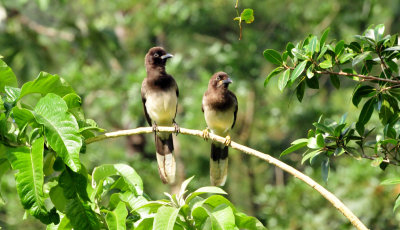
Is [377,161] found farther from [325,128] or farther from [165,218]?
[165,218]

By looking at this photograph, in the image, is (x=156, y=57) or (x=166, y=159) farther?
(x=156, y=57)

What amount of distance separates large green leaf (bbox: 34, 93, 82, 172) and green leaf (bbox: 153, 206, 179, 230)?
433 mm

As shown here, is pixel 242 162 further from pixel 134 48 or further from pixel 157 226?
pixel 157 226

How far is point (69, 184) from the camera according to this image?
285 centimetres

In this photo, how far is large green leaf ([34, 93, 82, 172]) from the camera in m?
2.67

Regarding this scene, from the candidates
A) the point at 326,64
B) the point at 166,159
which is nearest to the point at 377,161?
the point at 326,64

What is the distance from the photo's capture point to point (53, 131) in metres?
2.70

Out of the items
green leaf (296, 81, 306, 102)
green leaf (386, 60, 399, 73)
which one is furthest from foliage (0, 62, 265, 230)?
green leaf (386, 60, 399, 73)

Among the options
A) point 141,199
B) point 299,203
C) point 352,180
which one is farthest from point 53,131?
point 299,203

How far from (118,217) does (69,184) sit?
0.32 m

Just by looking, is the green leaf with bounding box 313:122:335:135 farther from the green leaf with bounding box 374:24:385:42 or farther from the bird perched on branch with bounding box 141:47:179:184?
the bird perched on branch with bounding box 141:47:179:184

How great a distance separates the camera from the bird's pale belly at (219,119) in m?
5.73

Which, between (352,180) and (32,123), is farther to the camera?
(352,180)

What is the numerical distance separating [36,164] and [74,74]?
10.7 meters
